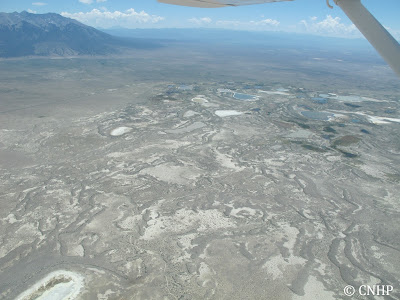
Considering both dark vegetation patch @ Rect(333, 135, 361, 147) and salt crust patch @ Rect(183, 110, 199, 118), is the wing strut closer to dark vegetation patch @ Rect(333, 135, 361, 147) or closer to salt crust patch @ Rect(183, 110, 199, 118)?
dark vegetation patch @ Rect(333, 135, 361, 147)

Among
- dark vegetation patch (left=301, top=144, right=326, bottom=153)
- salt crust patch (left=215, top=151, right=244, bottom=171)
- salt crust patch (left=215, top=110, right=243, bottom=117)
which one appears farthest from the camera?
salt crust patch (left=215, top=110, right=243, bottom=117)

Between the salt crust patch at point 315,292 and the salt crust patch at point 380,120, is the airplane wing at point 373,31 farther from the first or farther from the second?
the salt crust patch at point 380,120

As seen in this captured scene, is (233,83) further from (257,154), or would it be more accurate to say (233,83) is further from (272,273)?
(272,273)

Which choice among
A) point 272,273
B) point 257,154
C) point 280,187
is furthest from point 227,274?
point 257,154

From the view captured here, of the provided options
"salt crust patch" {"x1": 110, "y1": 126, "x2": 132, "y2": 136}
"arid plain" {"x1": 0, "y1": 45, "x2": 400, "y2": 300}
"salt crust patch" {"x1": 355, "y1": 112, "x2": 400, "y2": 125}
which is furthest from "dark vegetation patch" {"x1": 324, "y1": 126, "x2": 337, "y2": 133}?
"salt crust patch" {"x1": 110, "y1": 126, "x2": 132, "y2": 136}

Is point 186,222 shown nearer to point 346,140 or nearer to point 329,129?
point 346,140
